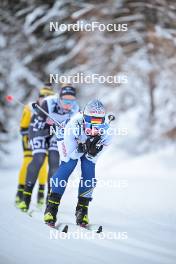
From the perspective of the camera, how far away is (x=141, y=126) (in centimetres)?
1780

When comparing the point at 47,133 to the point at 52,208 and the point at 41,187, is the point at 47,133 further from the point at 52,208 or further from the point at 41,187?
the point at 52,208

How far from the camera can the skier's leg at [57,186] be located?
6562 mm

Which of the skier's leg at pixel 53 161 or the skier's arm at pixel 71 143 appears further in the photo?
the skier's leg at pixel 53 161

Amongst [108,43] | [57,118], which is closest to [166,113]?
[108,43]

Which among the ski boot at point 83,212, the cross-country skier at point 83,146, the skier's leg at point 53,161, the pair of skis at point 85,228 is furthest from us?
the skier's leg at point 53,161

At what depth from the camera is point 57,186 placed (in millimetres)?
6570

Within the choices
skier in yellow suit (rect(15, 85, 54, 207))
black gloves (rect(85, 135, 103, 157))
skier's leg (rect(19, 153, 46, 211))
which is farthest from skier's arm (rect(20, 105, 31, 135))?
black gloves (rect(85, 135, 103, 157))

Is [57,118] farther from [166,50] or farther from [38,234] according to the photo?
[166,50]

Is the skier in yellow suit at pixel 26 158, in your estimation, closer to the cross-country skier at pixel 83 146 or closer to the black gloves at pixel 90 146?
the cross-country skier at pixel 83 146

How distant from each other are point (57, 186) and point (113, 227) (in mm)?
1073

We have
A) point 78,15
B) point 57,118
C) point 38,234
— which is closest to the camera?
point 38,234

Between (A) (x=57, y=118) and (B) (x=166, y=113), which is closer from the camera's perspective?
(A) (x=57, y=118)

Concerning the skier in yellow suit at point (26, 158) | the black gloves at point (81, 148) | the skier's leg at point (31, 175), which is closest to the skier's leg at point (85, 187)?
the black gloves at point (81, 148)

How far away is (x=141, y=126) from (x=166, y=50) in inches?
108
